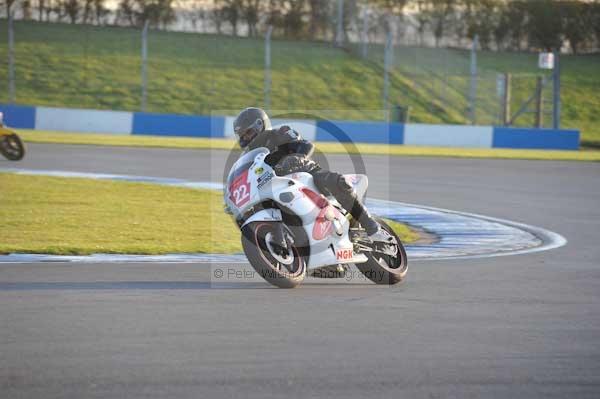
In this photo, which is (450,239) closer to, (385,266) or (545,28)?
(385,266)

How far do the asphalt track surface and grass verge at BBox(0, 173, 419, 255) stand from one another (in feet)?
4.20

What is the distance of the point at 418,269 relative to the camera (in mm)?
9539

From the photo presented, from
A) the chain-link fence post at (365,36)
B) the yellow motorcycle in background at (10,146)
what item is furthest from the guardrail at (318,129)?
the yellow motorcycle in background at (10,146)

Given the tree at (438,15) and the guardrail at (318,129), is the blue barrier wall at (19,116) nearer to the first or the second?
the guardrail at (318,129)

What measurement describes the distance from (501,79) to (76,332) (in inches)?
1277

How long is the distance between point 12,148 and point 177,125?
14196 millimetres

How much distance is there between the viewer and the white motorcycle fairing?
26.0 feet

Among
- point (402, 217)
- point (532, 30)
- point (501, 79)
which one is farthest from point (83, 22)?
point (402, 217)

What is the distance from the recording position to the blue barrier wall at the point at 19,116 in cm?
3355

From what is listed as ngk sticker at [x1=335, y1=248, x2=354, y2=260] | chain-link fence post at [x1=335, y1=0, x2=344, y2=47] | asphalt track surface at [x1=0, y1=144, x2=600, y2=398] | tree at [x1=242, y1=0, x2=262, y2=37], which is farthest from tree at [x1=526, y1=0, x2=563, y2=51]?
ngk sticker at [x1=335, y1=248, x2=354, y2=260]

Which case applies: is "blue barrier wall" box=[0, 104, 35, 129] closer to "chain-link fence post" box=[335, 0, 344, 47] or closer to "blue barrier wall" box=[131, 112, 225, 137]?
"blue barrier wall" box=[131, 112, 225, 137]

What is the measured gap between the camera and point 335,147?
31078 millimetres

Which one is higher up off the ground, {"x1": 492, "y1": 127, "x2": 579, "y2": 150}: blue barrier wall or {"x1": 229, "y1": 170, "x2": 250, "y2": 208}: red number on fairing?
{"x1": 229, "y1": 170, "x2": 250, "y2": 208}: red number on fairing

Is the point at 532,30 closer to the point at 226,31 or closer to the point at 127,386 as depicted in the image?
the point at 226,31
